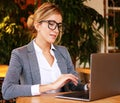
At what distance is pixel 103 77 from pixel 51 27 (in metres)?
0.57

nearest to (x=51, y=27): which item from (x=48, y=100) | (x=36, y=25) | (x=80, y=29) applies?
(x=36, y=25)

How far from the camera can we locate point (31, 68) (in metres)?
2.13

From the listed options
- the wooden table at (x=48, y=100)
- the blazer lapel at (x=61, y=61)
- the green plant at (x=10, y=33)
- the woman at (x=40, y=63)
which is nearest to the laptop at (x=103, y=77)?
the wooden table at (x=48, y=100)

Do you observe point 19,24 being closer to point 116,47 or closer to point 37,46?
point 116,47

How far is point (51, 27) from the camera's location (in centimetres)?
214

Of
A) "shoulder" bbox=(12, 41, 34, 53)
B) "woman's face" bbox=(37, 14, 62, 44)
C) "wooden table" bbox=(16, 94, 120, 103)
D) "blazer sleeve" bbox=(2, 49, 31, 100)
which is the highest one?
"woman's face" bbox=(37, 14, 62, 44)

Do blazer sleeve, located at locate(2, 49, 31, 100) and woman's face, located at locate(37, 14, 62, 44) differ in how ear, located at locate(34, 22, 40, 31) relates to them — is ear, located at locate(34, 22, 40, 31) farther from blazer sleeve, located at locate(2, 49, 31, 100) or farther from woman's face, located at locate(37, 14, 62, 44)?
blazer sleeve, located at locate(2, 49, 31, 100)

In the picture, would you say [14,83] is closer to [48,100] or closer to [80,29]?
[48,100]

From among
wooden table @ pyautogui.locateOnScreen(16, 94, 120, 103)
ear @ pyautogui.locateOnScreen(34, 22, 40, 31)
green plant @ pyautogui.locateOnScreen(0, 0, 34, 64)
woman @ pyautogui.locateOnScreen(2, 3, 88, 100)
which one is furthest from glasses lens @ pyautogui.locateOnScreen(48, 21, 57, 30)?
green plant @ pyautogui.locateOnScreen(0, 0, 34, 64)

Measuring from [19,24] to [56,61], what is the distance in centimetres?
220

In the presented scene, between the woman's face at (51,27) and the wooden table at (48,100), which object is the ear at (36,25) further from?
the wooden table at (48,100)

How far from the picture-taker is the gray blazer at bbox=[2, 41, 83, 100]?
76.6 inches

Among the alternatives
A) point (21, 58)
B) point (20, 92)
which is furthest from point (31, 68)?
point (20, 92)

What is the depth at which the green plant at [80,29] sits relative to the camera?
3.79 metres
